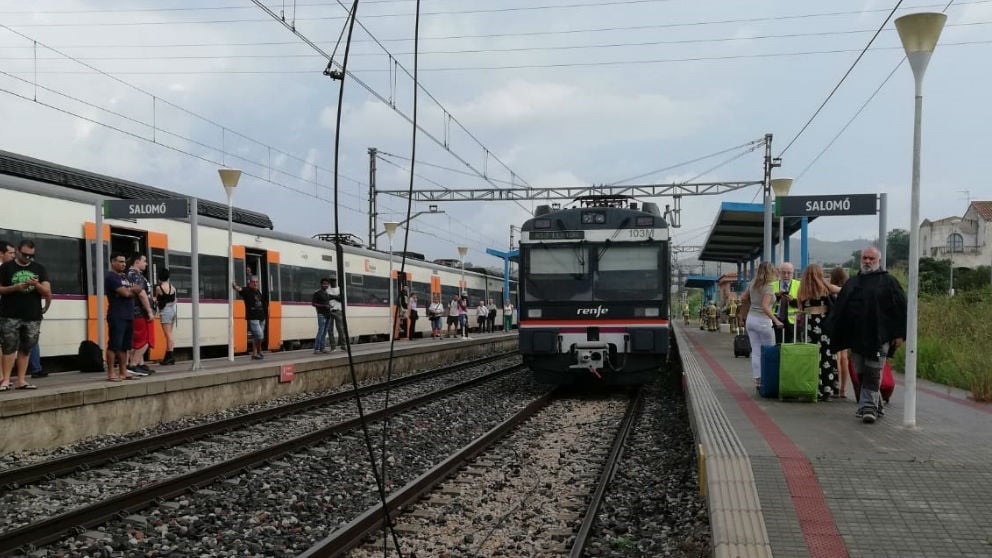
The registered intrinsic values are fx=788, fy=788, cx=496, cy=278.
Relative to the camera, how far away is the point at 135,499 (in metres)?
5.95

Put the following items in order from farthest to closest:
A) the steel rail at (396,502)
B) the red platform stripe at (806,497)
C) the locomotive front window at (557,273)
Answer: the locomotive front window at (557,273), the steel rail at (396,502), the red platform stripe at (806,497)

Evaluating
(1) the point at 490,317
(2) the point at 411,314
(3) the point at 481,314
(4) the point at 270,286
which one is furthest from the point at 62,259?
(1) the point at 490,317

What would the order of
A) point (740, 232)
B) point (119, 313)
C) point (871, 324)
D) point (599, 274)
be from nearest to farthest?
point (871, 324) → point (119, 313) → point (599, 274) → point (740, 232)

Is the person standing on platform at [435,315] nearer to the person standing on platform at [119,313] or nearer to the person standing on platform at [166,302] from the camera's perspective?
the person standing on platform at [166,302]

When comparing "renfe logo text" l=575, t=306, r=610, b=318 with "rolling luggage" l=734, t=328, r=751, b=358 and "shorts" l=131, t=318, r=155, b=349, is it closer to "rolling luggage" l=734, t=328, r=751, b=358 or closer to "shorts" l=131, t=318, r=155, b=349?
"rolling luggage" l=734, t=328, r=751, b=358

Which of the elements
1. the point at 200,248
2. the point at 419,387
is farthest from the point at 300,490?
the point at 200,248

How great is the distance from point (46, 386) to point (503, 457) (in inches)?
216

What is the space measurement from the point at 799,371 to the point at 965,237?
3431 inches

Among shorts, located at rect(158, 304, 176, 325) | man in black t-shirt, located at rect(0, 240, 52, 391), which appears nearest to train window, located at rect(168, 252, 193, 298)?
shorts, located at rect(158, 304, 176, 325)

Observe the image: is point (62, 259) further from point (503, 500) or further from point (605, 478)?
point (605, 478)

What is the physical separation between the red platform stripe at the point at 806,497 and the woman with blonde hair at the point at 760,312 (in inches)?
95.3

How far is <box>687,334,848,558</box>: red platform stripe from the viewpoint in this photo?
396 centimetres

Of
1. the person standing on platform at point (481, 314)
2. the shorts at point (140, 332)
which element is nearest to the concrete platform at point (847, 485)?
the shorts at point (140, 332)

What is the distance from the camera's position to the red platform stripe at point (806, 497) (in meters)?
3.96
